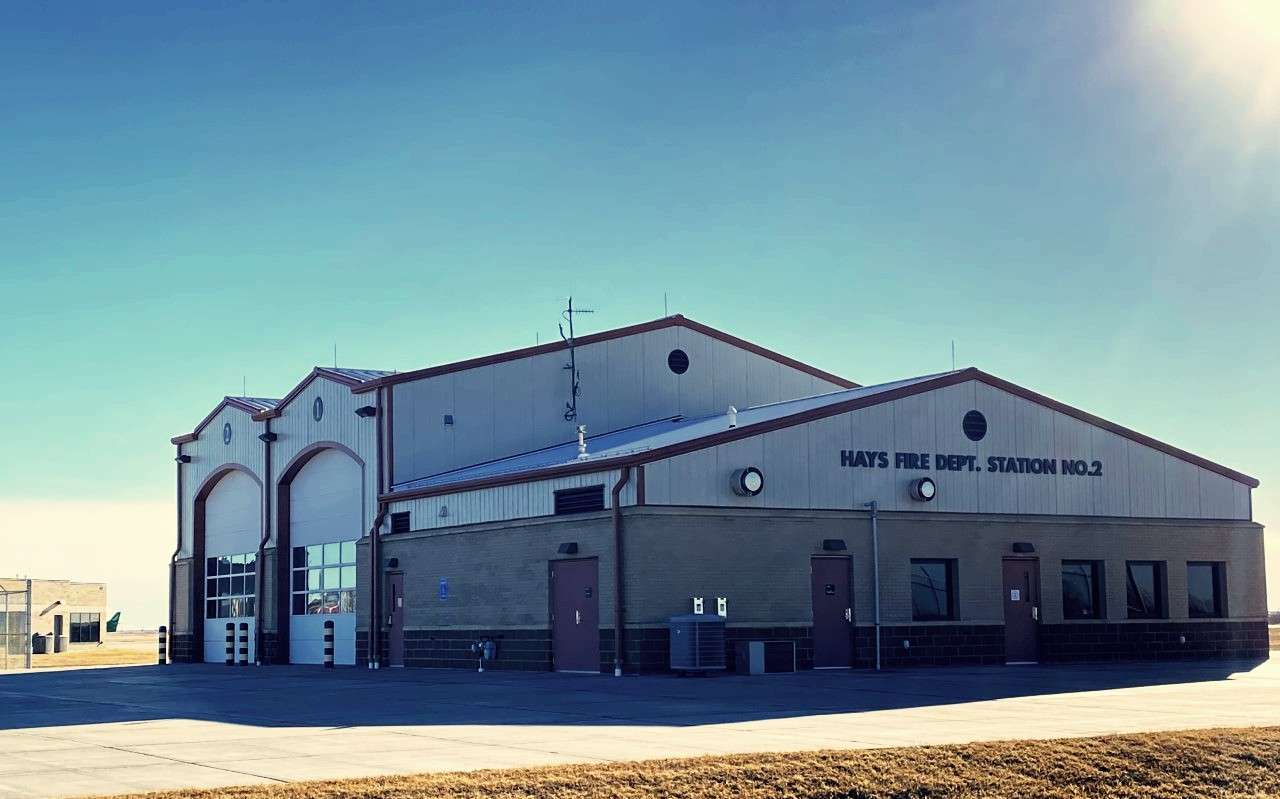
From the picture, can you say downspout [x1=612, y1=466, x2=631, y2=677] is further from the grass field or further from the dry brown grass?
the grass field

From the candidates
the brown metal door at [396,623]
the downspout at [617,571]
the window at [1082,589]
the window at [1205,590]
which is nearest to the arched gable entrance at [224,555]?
the brown metal door at [396,623]

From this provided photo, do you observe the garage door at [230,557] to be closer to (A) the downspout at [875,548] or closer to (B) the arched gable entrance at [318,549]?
(B) the arched gable entrance at [318,549]

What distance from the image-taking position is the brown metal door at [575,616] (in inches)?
1287

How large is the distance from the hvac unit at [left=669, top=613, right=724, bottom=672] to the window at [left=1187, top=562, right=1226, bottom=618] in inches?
554

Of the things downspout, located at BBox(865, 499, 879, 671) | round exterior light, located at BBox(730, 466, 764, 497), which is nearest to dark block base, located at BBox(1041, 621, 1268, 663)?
downspout, located at BBox(865, 499, 879, 671)

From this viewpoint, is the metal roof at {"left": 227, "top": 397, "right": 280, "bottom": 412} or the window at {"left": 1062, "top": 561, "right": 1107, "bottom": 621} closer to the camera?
the window at {"left": 1062, "top": 561, "right": 1107, "bottom": 621}

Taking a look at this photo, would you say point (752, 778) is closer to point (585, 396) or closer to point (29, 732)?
point (29, 732)

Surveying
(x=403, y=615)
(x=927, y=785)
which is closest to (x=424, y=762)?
(x=927, y=785)

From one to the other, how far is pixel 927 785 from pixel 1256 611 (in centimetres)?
2813

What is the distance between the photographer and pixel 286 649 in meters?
45.5

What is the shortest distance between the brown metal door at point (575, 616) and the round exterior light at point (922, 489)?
7463 mm

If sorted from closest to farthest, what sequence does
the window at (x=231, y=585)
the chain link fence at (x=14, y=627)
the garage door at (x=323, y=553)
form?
the garage door at (x=323, y=553) < the window at (x=231, y=585) < the chain link fence at (x=14, y=627)

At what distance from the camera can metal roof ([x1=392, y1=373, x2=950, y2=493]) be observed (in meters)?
35.0

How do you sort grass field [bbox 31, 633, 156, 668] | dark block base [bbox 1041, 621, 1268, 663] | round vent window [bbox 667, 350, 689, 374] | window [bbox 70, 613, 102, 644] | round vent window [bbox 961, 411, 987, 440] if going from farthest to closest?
window [bbox 70, 613, 102, 644] → grass field [bbox 31, 633, 156, 668] → round vent window [bbox 667, 350, 689, 374] → dark block base [bbox 1041, 621, 1268, 663] → round vent window [bbox 961, 411, 987, 440]
